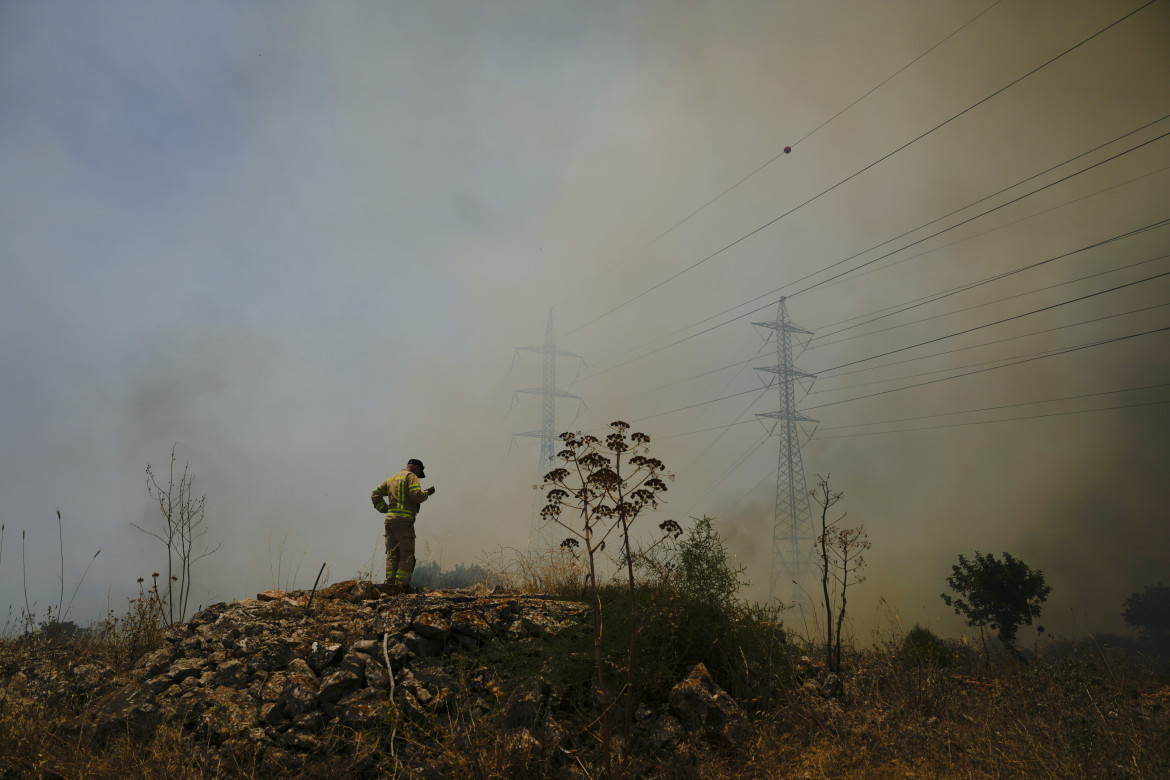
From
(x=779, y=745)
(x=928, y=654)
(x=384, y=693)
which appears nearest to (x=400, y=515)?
(x=384, y=693)

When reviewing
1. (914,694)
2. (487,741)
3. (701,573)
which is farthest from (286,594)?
(914,694)

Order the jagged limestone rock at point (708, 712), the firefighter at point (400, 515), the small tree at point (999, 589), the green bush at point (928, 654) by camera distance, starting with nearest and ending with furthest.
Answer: the jagged limestone rock at point (708, 712)
the green bush at point (928, 654)
the firefighter at point (400, 515)
the small tree at point (999, 589)

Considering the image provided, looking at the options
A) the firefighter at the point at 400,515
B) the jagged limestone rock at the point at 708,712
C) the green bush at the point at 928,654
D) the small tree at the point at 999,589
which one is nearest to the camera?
the jagged limestone rock at the point at 708,712

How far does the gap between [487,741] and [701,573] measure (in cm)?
357

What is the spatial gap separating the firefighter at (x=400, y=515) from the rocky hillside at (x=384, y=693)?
361cm

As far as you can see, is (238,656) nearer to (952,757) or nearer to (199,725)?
(199,725)

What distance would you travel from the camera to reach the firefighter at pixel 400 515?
1152 cm

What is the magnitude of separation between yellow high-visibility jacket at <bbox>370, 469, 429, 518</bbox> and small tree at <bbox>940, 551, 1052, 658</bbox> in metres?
21.9

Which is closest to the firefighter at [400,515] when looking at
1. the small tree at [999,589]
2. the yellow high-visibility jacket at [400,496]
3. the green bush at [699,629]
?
the yellow high-visibility jacket at [400,496]

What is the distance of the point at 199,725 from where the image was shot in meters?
6.06

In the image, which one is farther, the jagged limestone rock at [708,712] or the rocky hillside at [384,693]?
the jagged limestone rock at [708,712]

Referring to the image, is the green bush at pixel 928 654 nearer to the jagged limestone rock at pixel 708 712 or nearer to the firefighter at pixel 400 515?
the jagged limestone rock at pixel 708 712

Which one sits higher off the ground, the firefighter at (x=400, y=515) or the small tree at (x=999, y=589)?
the firefighter at (x=400, y=515)

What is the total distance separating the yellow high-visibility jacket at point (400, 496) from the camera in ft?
38.3
